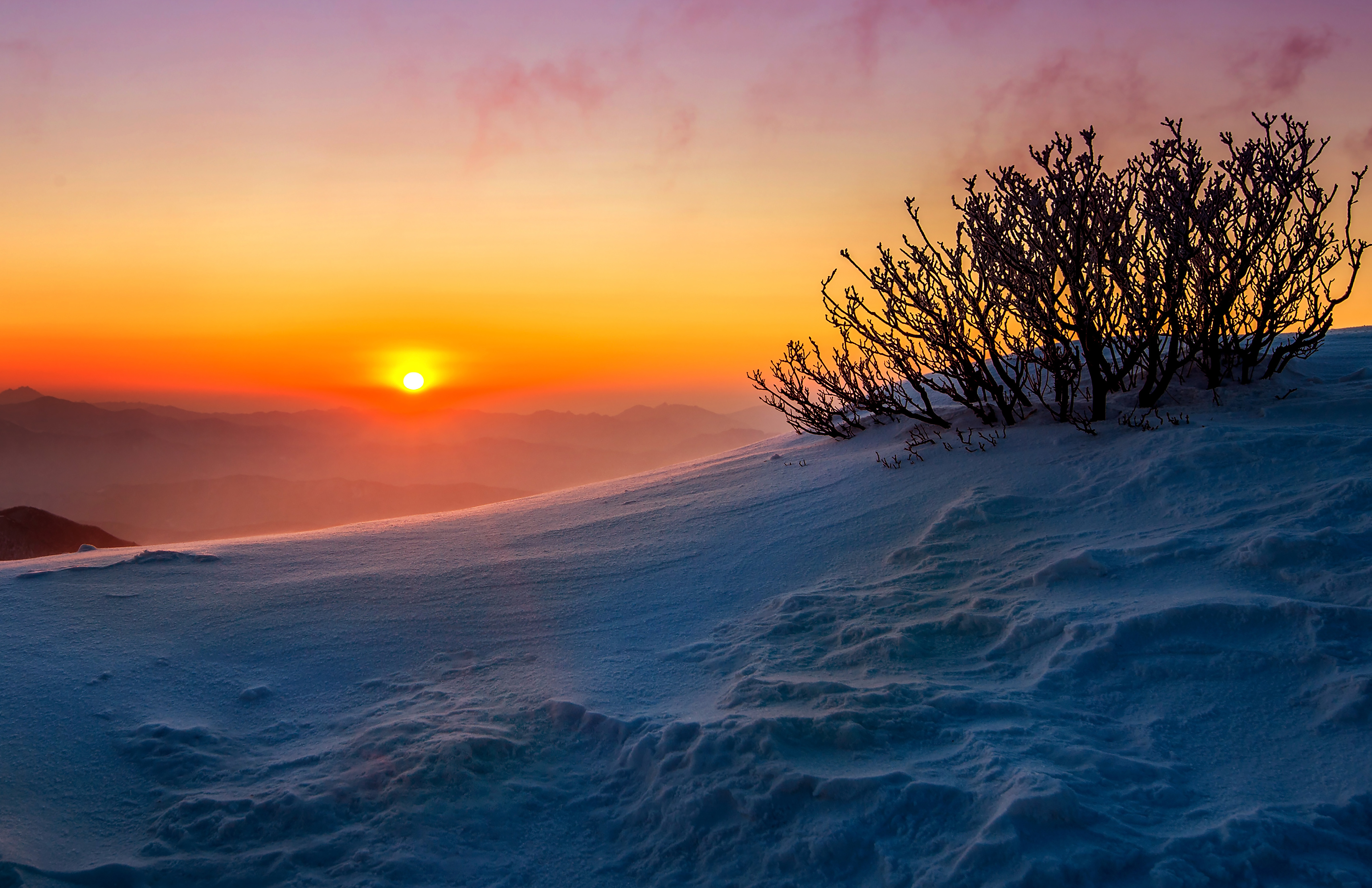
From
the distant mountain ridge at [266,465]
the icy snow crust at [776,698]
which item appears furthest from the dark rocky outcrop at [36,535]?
the distant mountain ridge at [266,465]

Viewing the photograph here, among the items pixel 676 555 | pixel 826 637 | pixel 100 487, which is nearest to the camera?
pixel 826 637

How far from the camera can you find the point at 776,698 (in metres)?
2.60

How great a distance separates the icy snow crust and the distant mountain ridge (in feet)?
317

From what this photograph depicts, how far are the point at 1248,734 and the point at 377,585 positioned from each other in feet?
12.2

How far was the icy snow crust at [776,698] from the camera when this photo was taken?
78.3 inches

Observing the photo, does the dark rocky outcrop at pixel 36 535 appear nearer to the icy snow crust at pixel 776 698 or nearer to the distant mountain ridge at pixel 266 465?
the icy snow crust at pixel 776 698

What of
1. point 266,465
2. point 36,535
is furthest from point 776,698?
point 266,465

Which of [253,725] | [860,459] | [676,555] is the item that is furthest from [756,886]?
[860,459]

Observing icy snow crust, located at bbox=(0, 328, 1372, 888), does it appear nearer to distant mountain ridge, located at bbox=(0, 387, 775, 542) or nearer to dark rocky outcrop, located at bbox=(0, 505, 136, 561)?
dark rocky outcrop, located at bbox=(0, 505, 136, 561)

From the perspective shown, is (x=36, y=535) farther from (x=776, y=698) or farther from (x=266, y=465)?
(x=266, y=465)

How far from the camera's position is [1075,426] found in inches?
185

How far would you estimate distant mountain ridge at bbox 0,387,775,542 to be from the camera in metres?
101

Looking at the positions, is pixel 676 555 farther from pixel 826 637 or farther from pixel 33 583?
pixel 33 583

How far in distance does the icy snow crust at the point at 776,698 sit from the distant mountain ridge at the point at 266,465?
9672cm
